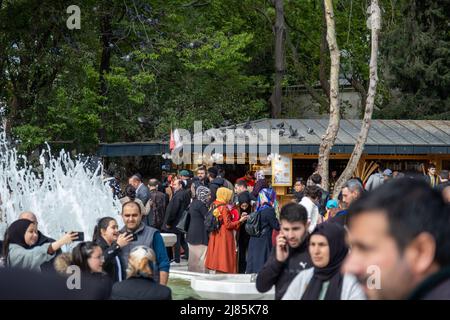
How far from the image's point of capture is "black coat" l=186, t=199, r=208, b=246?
616 inches

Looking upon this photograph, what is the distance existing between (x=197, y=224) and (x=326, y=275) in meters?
9.92

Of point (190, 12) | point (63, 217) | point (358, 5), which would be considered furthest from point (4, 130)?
point (358, 5)

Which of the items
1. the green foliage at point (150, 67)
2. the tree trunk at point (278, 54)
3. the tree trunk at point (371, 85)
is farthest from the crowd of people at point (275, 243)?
the tree trunk at point (278, 54)

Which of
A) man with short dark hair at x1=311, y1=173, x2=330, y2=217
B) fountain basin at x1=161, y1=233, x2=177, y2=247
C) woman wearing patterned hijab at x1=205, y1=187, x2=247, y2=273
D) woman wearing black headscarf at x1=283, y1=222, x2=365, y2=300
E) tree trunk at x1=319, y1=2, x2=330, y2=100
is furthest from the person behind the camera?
tree trunk at x1=319, y1=2, x2=330, y2=100

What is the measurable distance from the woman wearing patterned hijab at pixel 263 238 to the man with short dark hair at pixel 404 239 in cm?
1083

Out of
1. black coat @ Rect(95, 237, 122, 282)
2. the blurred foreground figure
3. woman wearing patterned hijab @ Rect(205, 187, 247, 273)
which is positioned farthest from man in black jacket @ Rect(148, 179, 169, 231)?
the blurred foreground figure

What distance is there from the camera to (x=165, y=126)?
33781 mm

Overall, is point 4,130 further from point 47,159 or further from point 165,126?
point 165,126

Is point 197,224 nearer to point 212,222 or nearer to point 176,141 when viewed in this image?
point 212,222

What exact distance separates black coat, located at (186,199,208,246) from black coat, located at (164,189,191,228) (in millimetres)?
1661

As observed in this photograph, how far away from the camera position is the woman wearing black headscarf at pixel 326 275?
552cm

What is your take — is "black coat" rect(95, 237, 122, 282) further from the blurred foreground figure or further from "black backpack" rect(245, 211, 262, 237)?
"black backpack" rect(245, 211, 262, 237)

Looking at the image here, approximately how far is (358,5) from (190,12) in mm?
10004

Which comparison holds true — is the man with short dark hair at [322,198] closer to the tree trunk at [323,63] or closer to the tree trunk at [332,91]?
the tree trunk at [332,91]
